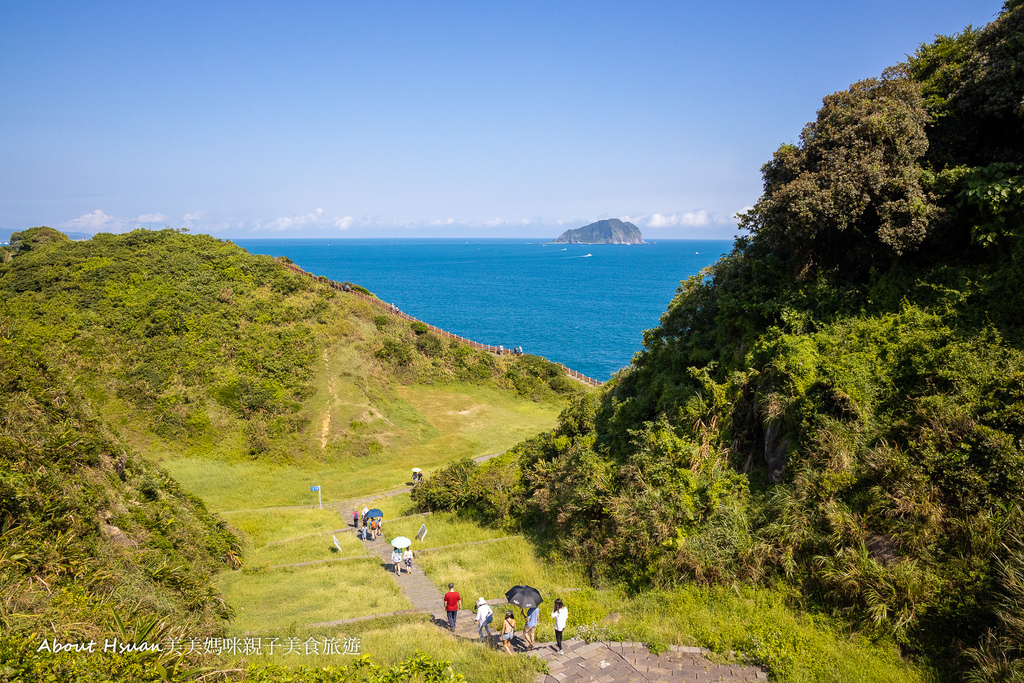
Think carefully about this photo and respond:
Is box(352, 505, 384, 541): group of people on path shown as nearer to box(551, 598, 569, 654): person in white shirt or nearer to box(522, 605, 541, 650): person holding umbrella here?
box(522, 605, 541, 650): person holding umbrella

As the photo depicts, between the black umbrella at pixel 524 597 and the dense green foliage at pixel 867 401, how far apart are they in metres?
2.80

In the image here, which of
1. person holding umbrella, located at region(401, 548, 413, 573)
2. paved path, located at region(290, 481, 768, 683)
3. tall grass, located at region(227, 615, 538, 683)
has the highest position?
paved path, located at region(290, 481, 768, 683)

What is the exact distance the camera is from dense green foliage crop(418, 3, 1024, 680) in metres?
10.6

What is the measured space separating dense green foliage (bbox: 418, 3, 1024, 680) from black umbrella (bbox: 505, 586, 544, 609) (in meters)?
2.80

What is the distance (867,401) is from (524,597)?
366 inches

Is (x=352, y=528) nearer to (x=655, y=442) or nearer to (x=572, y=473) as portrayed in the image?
(x=572, y=473)

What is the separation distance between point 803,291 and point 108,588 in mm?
19476

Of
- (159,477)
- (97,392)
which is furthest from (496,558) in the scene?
(97,392)

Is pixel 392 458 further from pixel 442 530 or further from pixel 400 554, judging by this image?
pixel 400 554

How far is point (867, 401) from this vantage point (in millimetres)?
13477

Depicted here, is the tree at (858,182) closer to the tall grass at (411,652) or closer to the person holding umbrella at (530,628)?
the person holding umbrella at (530,628)

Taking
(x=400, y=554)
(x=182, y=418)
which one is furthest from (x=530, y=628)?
(x=182, y=418)

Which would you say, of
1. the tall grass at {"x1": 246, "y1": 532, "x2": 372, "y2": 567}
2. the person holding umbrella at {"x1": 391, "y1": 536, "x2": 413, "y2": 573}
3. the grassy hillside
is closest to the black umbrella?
the grassy hillside

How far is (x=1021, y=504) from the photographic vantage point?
10273 mm
